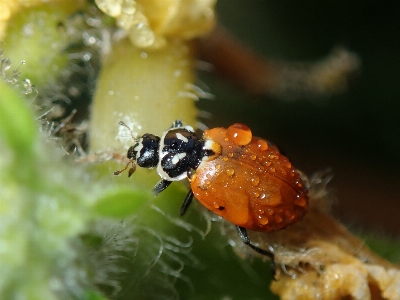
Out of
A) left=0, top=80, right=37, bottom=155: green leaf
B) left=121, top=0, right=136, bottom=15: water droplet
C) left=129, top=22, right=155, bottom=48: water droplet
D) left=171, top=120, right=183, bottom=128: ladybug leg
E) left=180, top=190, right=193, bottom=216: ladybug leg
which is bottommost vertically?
left=180, top=190, right=193, bottom=216: ladybug leg

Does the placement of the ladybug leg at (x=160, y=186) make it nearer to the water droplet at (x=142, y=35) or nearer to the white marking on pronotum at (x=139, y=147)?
the white marking on pronotum at (x=139, y=147)

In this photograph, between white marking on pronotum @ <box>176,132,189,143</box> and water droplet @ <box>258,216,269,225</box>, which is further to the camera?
white marking on pronotum @ <box>176,132,189,143</box>

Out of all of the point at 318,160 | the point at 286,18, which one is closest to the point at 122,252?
the point at 318,160

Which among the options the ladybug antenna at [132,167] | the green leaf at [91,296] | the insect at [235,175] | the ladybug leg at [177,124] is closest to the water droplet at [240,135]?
the insect at [235,175]

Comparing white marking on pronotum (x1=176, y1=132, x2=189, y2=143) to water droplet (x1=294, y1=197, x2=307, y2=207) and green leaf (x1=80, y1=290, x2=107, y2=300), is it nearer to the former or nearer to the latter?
water droplet (x1=294, y1=197, x2=307, y2=207)

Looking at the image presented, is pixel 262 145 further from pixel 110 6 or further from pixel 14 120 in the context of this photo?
pixel 14 120

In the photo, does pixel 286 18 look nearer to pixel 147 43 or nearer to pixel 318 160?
pixel 318 160

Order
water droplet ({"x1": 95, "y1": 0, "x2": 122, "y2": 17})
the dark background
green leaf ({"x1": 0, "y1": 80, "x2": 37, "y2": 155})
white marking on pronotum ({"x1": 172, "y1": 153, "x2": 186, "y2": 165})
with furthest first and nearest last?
the dark background, white marking on pronotum ({"x1": 172, "y1": 153, "x2": 186, "y2": 165}), water droplet ({"x1": 95, "y1": 0, "x2": 122, "y2": 17}), green leaf ({"x1": 0, "y1": 80, "x2": 37, "y2": 155})

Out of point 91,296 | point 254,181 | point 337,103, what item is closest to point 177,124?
point 254,181

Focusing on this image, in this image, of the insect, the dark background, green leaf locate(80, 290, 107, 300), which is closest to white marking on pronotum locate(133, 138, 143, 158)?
the insect
